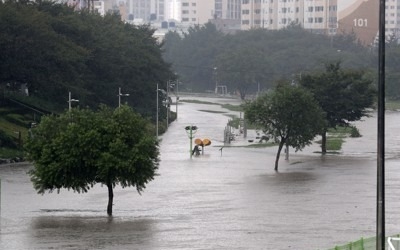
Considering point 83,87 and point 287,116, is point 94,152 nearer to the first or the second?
point 287,116

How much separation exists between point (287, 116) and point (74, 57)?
2370cm

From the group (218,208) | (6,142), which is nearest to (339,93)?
(6,142)

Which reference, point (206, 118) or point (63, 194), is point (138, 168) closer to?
point (63, 194)

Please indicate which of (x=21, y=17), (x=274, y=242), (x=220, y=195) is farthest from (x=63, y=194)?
(x=21, y=17)

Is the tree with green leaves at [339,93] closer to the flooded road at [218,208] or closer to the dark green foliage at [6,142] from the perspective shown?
the flooded road at [218,208]

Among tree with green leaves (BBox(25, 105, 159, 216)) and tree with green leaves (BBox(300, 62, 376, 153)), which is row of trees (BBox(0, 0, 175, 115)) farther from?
tree with green leaves (BBox(25, 105, 159, 216))

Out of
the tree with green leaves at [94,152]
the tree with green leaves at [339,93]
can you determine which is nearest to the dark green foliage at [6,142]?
the tree with green leaves at [339,93]

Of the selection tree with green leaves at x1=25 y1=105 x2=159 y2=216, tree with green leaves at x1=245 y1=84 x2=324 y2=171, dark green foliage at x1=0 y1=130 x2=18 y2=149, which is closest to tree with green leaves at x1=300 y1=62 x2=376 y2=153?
tree with green leaves at x1=245 y1=84 x2=324 y2=171

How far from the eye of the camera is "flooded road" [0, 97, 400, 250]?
149ft

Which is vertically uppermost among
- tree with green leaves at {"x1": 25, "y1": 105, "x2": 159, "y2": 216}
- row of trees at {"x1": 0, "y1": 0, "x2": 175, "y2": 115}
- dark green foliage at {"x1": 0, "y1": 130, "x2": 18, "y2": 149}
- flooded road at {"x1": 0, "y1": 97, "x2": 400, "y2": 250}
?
row of trees at {"x1": 0, "y1": 0, "x2": 175, "y2": 115}

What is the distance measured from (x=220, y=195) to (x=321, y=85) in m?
35.1

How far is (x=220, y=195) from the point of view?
6250 centimetres

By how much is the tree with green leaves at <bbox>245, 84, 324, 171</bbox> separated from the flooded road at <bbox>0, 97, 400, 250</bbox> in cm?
195

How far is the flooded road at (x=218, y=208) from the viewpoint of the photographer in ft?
149
